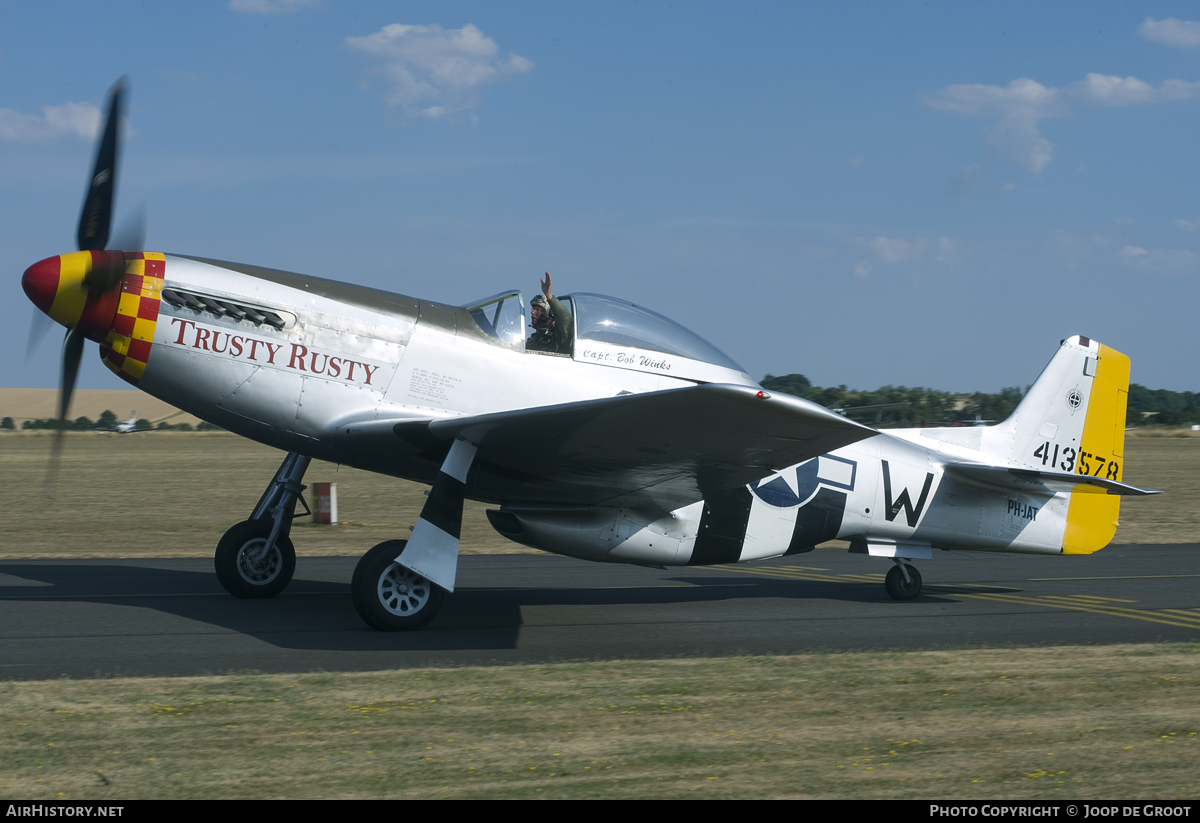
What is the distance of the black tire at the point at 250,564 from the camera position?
9.77 metres

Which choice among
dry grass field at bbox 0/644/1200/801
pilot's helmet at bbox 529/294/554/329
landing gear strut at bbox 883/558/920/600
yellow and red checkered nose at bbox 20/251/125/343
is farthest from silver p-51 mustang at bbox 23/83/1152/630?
dry grass field at bbox 0/644/1200/801

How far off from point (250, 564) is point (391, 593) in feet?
8.42

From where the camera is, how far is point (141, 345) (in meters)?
7.88

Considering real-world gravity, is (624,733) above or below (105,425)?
above

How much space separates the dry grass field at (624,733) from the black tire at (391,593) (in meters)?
1.41

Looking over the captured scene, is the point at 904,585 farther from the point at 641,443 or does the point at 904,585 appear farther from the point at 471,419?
the point at 471,419

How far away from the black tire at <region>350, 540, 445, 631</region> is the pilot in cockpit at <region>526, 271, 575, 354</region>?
82.2 inches

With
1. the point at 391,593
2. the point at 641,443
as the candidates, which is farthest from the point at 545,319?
the point at 391,593

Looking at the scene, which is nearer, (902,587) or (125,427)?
(902,587)

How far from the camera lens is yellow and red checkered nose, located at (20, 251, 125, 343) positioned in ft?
25.2

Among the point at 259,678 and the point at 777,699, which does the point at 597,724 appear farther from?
the point at 259,678

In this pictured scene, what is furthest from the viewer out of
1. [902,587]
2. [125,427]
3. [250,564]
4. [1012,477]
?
[125,427]

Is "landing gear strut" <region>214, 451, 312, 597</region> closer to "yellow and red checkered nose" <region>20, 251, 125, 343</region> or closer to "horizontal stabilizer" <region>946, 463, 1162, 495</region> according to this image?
"yellow and red checkered nose" <region>20, 251, 125, 343</region>

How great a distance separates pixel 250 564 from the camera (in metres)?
9.86
